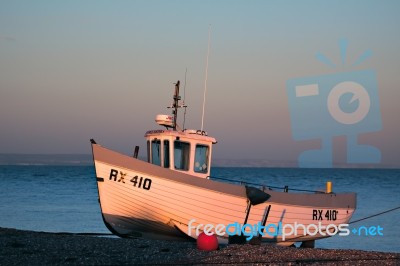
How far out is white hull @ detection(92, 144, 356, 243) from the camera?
20.1 metres

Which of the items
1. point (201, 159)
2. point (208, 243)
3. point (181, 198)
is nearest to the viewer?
point (208, 243)

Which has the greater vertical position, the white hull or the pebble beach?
the white hull

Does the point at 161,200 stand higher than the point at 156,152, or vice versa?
the point at 156,152

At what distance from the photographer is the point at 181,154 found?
21.5 metres

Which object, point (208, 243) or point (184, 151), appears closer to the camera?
point (208, 243)

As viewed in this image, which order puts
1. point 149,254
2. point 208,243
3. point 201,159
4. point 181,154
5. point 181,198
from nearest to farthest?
point 149,254
point 208,243
point 181,198
point 181,154
point 201,159

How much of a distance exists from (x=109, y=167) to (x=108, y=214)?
1.43 m

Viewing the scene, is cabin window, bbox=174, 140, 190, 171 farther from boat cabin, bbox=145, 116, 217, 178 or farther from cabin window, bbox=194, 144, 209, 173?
cabin window, bbox=194, 144, 209, 173

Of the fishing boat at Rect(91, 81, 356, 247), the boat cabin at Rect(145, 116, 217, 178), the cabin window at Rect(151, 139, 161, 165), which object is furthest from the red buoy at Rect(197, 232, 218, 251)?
the cabin window at Rect(151, 139, 161, 165)

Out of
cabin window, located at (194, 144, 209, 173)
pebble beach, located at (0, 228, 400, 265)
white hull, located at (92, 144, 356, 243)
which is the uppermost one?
cabin window, located at (194, 144, 209, 173)

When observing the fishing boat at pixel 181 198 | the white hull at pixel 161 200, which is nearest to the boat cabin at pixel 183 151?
the fishing boat at pixel 181 198

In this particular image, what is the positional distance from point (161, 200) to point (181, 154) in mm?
1757

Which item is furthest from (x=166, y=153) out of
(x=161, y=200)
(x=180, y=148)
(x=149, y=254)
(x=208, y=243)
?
(x=149, y=254)

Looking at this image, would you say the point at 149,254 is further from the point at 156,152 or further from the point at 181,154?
the point at 156,152
